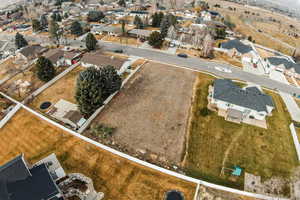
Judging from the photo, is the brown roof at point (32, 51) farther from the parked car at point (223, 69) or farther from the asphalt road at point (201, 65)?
the parked car at point (223, 69)

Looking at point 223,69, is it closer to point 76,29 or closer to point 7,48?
point 76,29

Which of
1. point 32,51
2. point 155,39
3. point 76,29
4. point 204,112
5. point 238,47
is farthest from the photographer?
point 76,29

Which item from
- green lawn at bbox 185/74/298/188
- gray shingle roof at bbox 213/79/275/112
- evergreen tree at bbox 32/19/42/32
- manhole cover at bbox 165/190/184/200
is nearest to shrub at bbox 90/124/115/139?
manhole cover at bbox 165/190/184/200

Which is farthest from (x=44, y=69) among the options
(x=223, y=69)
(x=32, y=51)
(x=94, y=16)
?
(x=94, y=16)

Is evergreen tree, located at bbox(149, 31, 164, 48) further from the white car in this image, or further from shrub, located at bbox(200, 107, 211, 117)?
shrub, located at bbox(200, 107, 211, 117)

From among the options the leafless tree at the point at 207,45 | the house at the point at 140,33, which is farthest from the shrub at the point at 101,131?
the house at the point at 140,33

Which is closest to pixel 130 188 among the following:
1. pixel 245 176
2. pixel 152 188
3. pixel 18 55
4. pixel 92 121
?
pixel 152 188

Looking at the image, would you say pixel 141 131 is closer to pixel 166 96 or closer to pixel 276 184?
pixel 166 96
